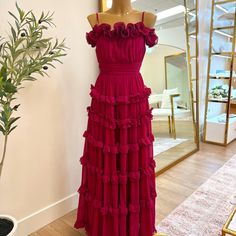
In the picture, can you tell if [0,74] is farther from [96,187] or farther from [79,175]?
[79,175]

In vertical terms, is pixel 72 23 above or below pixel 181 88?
above

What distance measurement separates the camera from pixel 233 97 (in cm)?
351

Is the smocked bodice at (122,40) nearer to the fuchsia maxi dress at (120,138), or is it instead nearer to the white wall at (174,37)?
the fuchsia maxi dress at (120,138)

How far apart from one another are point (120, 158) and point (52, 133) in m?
0.59

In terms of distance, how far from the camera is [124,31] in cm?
110

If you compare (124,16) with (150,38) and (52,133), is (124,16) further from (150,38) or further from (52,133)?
(52,133)

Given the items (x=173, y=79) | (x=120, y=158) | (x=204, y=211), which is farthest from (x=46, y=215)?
(x=173, y=79)

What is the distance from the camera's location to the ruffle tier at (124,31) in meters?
1.10

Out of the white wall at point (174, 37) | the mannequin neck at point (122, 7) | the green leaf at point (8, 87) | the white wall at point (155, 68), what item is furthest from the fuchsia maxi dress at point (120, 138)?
the white wall at point (174, 37)

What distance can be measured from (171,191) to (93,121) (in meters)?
1.17

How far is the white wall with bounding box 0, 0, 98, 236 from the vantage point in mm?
1409

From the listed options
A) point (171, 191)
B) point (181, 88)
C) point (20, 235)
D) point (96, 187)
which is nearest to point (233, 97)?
point (181, 88)

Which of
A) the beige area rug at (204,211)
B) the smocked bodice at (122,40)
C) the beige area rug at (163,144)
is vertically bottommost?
the beige area rug at (204,211)

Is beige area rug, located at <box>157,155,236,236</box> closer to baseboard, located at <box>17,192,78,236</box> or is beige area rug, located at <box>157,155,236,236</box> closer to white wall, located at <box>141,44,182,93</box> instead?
baseboard, located at <box>17,192,78,236</box>
